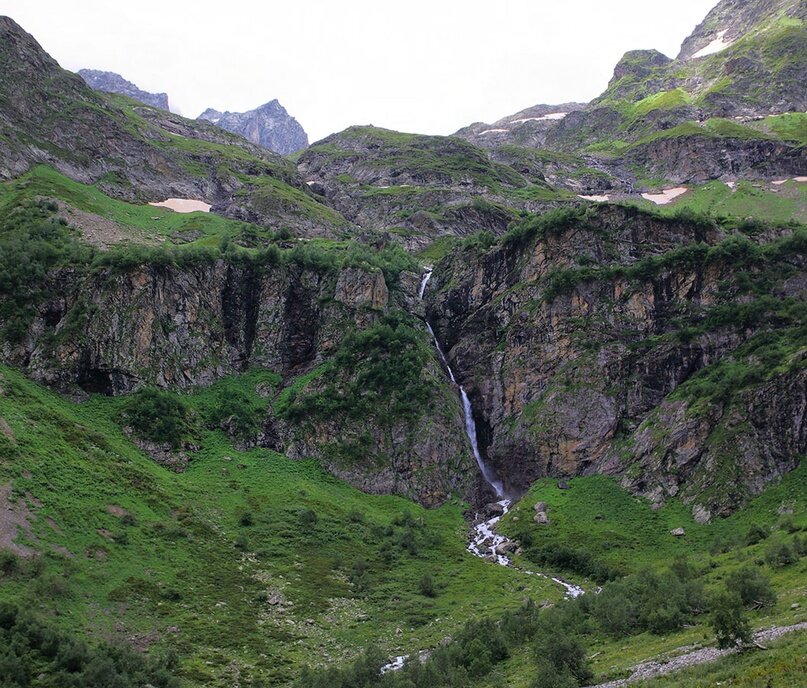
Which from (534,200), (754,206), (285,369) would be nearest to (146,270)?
(285,369)

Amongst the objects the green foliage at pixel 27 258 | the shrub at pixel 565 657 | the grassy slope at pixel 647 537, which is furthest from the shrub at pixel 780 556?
the green foliage at pixel 27 258

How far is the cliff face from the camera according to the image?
246ft

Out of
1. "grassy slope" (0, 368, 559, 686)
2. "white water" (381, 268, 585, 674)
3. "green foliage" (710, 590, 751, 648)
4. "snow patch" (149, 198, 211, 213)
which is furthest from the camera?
"snow patch" (149, 198, 211, 213)

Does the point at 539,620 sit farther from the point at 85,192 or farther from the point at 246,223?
the point at 85,192

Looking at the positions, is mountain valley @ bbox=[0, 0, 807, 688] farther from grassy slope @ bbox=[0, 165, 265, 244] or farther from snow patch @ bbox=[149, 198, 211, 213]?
snow patch @ bbox=[149, 198, 211, 213]

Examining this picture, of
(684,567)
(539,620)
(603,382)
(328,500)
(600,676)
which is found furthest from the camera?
(603,382)

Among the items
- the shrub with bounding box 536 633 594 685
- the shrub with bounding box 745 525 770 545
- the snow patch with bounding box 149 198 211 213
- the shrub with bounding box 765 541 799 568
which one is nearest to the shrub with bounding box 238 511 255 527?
the shrub with bounding box 536 633 594 685

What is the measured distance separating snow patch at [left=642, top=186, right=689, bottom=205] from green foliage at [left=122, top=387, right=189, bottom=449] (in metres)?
163

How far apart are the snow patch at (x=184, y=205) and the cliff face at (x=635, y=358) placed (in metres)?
74.7

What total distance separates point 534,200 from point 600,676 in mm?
171662

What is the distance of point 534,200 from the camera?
188250 millimetres

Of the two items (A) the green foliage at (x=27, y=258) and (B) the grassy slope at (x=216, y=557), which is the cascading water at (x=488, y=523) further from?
(A) the green foliage at (x=27, y=258)

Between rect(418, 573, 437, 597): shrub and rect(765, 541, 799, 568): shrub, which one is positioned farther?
rect(418, 573, 437, 597): shrub

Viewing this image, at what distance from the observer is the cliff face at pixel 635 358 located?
75000 mm
